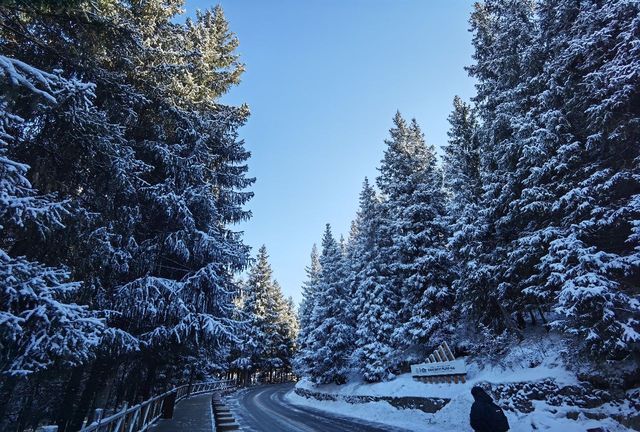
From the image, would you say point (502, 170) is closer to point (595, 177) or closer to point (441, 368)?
point (595, 177)

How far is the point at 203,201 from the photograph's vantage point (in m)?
11.7

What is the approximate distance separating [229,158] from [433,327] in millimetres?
13144

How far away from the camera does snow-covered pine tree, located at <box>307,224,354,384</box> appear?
2717 cm

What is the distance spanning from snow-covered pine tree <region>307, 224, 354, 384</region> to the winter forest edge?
28.5ft

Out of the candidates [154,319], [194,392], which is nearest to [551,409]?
[154,319]

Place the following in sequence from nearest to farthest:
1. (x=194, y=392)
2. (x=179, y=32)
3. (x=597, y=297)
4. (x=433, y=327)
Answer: (x=597, y=297)
(x=179, y=32)
(x=433, y=327)
(x=194, y=392)

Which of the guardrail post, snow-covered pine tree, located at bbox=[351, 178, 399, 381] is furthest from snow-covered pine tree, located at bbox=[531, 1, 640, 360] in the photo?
the guardrail post

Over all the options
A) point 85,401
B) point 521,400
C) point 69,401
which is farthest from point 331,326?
point 69,401

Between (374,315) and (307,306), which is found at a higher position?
(307,306)

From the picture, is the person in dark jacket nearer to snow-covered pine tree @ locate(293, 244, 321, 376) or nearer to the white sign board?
the white sign board

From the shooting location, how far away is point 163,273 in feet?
41.0

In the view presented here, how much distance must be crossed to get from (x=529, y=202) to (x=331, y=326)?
66.7ft

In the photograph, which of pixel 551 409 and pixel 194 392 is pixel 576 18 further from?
pixel 194 392

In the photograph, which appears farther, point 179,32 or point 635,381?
point 179,32
